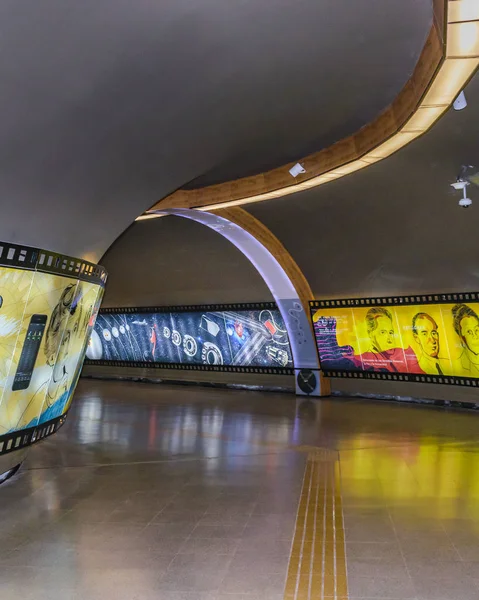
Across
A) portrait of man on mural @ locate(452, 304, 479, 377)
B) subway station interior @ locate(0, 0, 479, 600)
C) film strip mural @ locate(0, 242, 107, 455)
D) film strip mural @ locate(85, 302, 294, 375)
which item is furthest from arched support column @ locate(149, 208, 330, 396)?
film strip mural @ locate(0, 242, 107, 455)

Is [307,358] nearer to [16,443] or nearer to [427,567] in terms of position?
[16,443]

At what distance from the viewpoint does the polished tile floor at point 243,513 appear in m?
4.43

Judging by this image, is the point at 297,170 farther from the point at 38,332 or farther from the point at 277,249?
the point at 277,249

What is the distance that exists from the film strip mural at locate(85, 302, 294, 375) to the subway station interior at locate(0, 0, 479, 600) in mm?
3347

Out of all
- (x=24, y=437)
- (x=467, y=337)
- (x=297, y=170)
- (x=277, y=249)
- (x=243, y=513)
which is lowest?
(x=243, y=513)

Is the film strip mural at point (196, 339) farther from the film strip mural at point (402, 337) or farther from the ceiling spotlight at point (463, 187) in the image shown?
the ceiling spotlight at point (463, 187)

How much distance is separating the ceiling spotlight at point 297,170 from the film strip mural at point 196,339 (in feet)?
23.8

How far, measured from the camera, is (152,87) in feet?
17.8

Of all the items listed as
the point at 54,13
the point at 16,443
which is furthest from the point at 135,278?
the point at 54,13

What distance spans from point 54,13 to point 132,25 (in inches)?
22.2

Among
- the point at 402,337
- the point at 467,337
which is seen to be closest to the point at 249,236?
the point at 402,337

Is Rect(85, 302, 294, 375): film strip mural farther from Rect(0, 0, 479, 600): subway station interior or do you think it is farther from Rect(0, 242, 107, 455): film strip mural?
Rect(0, 242, 107, 455): film strip mural

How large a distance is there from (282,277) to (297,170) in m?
5.93

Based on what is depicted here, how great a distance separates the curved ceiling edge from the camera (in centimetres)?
486
